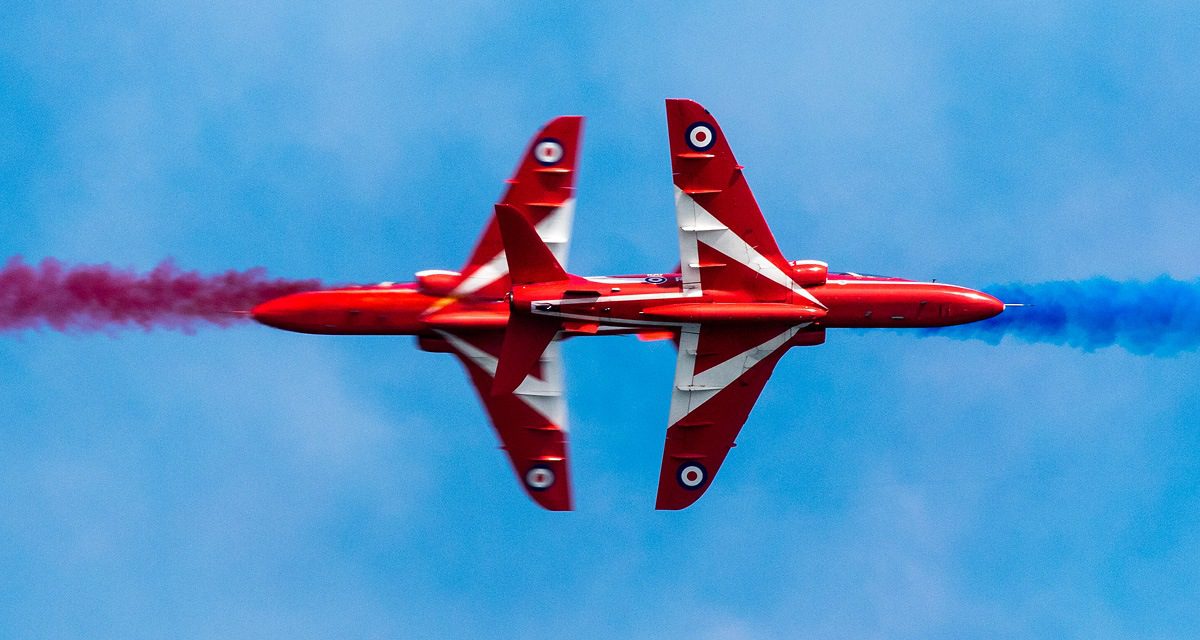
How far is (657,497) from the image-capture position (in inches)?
1794

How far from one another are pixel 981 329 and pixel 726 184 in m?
8.20

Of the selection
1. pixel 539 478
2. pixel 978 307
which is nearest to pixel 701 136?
pixel 978 307

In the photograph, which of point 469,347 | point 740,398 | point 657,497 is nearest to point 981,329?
point 740,398

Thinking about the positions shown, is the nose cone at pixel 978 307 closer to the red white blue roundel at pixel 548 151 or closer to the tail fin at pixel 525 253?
the tail fin at pixel 525 253

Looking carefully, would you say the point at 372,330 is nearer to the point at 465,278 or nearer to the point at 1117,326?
the point at 465,278

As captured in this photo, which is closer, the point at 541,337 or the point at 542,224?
the point at 541,337

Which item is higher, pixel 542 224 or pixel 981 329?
pixel 542 224

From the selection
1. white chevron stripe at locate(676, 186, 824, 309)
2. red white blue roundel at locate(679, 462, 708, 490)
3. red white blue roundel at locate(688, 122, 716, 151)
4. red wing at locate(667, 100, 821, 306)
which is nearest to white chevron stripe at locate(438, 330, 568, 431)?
red white blue roundel at locate(679, 462, 708, 490)

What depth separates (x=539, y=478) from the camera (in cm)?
4609

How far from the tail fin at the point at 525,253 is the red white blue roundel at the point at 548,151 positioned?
4123mm

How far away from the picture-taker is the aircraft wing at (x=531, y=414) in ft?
148

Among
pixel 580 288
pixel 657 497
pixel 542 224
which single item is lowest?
pixel 657 497

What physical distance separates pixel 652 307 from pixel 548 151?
19.6 ft

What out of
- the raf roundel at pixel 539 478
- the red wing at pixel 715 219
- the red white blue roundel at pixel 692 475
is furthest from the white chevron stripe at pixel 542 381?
the red wing at pixel 715 219
